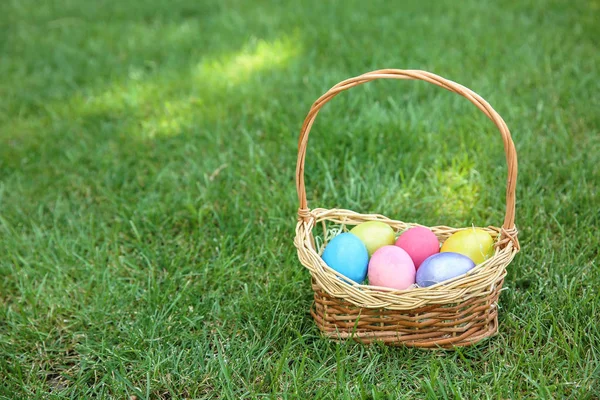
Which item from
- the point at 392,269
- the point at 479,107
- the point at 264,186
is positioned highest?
the point at 479,107

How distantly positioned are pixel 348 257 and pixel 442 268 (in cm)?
29

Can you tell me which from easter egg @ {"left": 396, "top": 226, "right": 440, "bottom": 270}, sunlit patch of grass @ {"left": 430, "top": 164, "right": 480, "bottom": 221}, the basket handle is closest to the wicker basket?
the basket handle

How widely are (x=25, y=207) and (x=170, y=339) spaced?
1.20 metres

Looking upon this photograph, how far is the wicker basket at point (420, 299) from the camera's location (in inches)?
68.4

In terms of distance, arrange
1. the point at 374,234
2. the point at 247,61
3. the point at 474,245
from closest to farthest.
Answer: the point at 474,245
the point at 374,234
the point at 247,61

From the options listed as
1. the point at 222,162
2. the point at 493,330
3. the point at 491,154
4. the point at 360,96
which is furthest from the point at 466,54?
the point at 493,330

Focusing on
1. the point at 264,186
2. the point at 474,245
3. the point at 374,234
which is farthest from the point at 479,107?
the point at 264,186

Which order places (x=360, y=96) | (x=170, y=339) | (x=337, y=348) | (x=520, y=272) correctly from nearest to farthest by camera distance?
1. (x=337, y=348)
2. (x=170, y=339)
3. (x=520, y=272)
4. (x=360, y=96)

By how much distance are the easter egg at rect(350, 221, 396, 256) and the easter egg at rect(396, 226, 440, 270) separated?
0.13 ft

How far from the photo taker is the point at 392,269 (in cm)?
191

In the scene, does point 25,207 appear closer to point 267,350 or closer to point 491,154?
point 267,350

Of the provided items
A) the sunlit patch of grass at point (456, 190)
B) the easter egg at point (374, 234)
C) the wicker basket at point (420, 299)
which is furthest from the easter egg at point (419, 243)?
the sunlit patch of grass at point (456, 190)

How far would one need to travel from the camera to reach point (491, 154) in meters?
2.81

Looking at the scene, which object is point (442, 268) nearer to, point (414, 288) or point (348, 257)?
point (414, 288)
